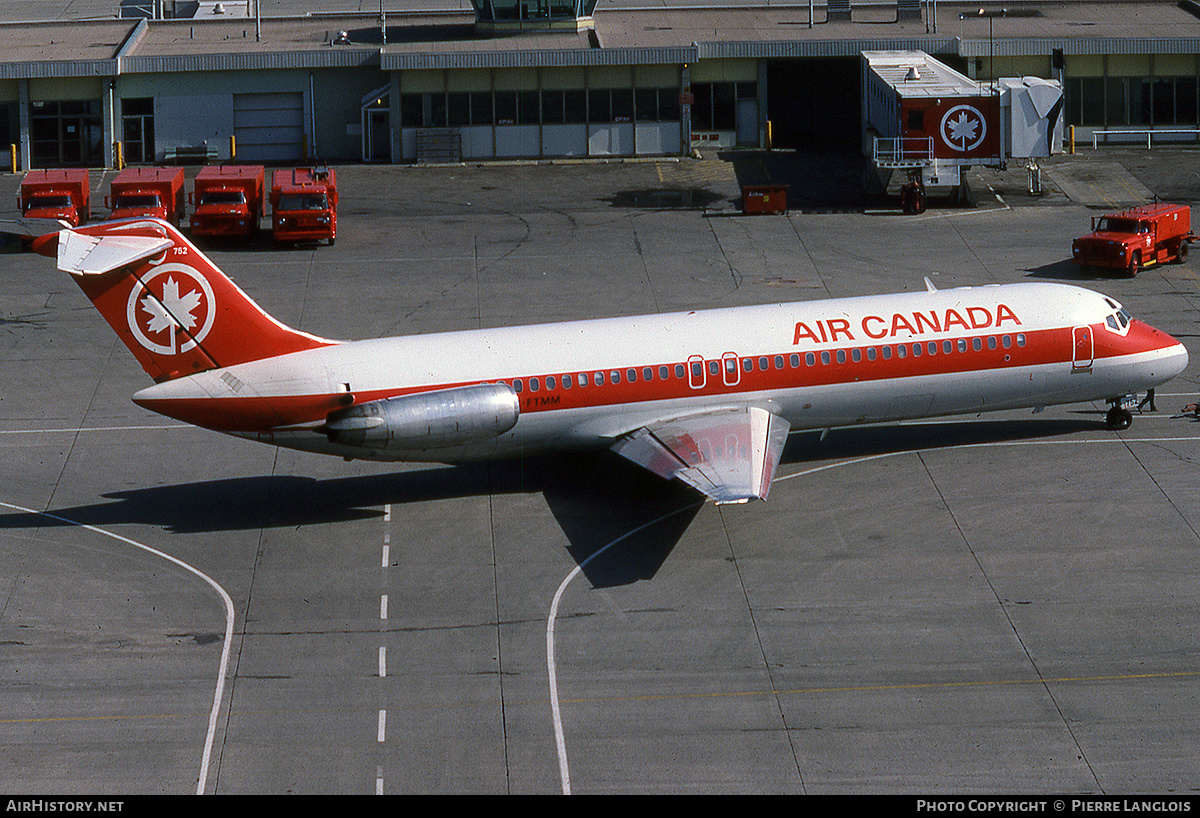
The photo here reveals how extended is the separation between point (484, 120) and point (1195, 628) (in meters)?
47.8

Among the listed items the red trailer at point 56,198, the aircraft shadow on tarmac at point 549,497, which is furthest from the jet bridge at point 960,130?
the red trailer at point 56,198

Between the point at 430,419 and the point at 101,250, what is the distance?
24.3 ft

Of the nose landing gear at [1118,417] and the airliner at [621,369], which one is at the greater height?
the airliner at [621,369]

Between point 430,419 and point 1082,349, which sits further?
point 1082,349

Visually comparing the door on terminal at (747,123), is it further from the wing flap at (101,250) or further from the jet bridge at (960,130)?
the wing flap at (101,250)

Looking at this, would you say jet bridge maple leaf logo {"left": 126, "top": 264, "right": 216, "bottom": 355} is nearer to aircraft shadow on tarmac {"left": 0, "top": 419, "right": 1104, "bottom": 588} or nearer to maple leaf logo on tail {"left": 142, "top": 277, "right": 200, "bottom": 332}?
maple leaf logo on tail {"left": 142, "top": 277, "right": 200, "bottom": 332}

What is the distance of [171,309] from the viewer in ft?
101

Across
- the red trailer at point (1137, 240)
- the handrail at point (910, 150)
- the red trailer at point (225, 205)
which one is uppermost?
the handrail at point (910, 150)

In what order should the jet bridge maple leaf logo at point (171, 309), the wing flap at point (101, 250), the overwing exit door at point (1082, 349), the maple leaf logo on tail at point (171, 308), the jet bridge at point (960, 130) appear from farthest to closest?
the jet bridge at point (960, 130), the overwing exit door at point (1082, 349), the maple leaf logo on tail at point (171, 308), the jet bridge maple leaf logo at point (171, 309), the wing flap at point (101, 250)

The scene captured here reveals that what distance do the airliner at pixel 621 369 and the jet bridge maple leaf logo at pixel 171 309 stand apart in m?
0.03

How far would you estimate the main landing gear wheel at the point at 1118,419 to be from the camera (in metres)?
37.0

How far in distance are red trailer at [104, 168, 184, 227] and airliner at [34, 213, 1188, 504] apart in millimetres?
24571

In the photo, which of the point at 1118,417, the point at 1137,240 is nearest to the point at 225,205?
the point at 1137,240

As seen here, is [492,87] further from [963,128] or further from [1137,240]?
[1137,240]
